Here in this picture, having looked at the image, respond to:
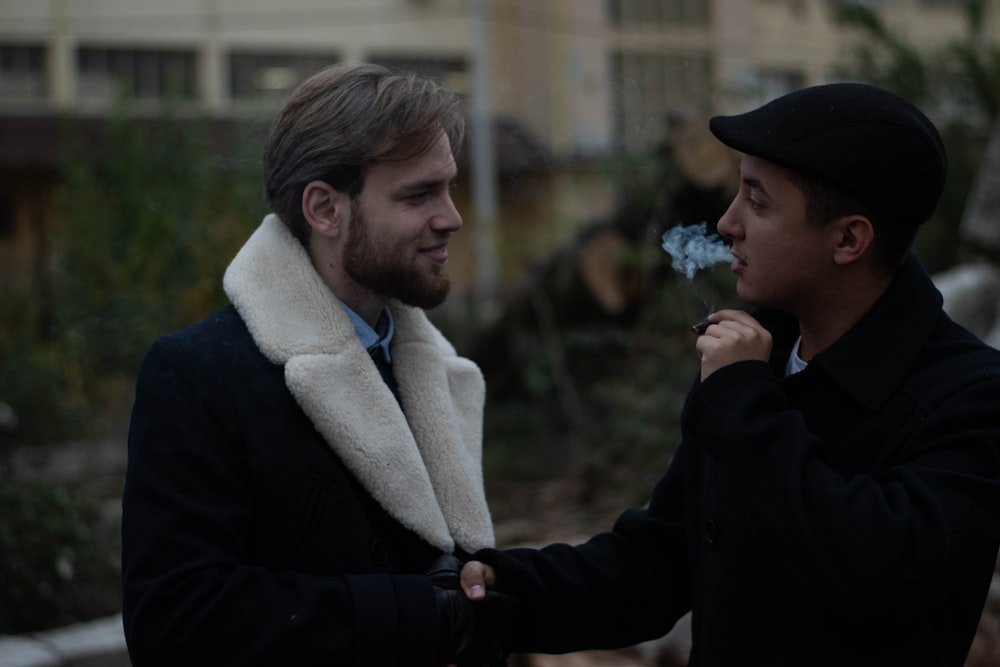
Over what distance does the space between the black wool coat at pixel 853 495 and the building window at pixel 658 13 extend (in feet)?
70.1

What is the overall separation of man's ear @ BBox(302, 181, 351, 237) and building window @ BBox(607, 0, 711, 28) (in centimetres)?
2111

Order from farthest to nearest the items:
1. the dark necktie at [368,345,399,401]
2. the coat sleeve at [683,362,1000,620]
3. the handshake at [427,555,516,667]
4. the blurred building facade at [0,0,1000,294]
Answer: the blurred building facade at [0,0,1000,294] < the dark necktie at [368,345,399,401] < the handshake at [427,555,516,667] < the coat sleeve at [683,362,1000,620]

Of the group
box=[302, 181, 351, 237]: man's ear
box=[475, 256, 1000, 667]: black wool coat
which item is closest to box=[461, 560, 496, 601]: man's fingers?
box=[475, 256, 1000, 667]: black wool coat

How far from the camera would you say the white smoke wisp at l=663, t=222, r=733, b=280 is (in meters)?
2.53

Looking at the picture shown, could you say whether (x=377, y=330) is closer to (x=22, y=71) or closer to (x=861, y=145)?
(x=861, y=145)

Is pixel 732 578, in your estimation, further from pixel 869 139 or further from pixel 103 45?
pixel 103 45

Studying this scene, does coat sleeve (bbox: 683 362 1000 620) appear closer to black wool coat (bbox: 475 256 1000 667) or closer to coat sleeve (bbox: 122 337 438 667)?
black wool coat (bbox: 475 256 1000 667)

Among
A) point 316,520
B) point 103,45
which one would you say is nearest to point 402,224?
point 316,520

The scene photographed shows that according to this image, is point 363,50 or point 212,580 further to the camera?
point 363,50

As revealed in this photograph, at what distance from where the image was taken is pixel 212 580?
6.82 feet

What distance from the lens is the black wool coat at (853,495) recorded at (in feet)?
6.39

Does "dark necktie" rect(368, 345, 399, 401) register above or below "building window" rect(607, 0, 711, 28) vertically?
below

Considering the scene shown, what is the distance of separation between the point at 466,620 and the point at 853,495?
76cm

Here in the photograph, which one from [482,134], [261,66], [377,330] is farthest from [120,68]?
[377,330]
